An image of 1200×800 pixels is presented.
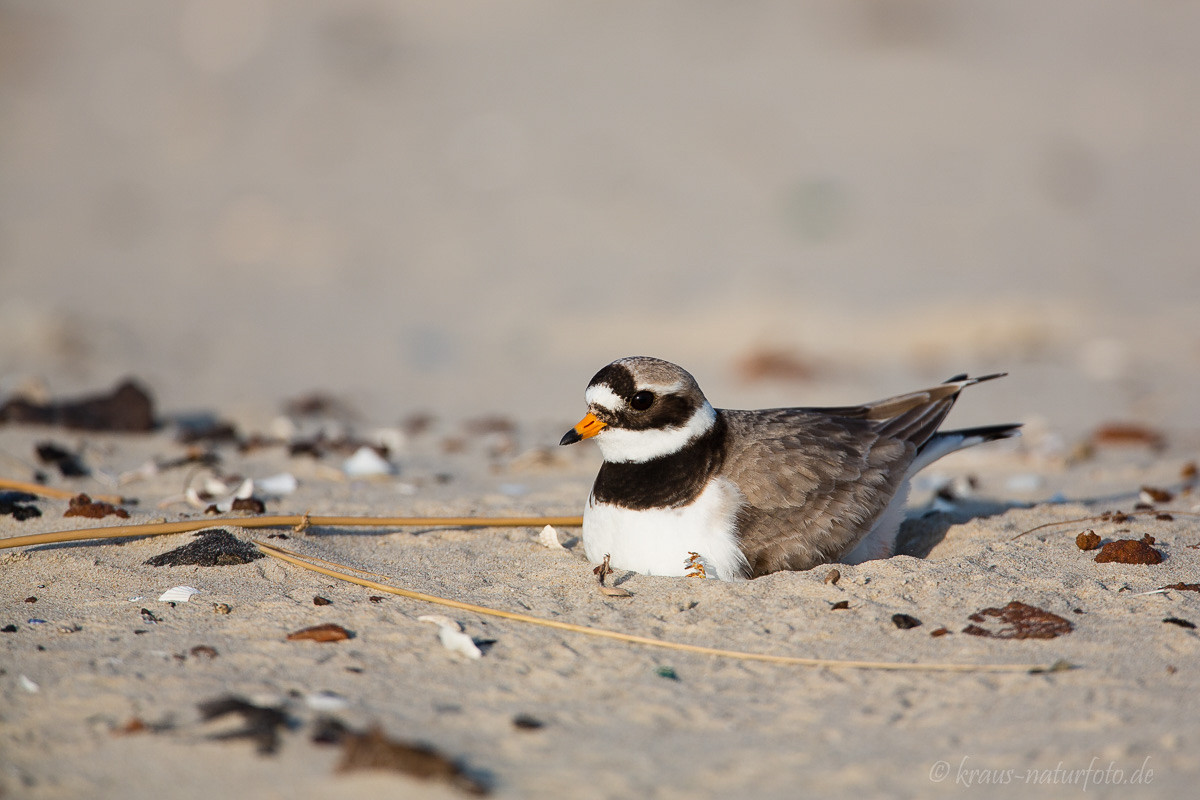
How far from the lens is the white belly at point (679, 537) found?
4.11 meters

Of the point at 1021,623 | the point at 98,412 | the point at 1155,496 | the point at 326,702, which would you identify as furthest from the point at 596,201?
the point at 326,702

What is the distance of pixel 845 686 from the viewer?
10.4 feet

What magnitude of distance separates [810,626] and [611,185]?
10.6m

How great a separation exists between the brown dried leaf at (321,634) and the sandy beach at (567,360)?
56 mm

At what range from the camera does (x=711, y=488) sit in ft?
13.9

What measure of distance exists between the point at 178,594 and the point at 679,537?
185cm

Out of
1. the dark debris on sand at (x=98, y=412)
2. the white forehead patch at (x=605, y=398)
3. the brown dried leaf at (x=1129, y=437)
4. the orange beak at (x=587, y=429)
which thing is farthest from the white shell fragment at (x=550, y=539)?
the brown dried leaf at (x=1129, y=437)

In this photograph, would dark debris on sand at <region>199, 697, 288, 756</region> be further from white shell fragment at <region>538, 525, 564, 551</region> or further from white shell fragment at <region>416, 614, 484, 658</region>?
white shell fragment at <region>538, 525, 564, 551</region>

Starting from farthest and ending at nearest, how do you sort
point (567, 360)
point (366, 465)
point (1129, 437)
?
1. point (567, 360)
2. point (1129, 437)
3. point (366, 465)

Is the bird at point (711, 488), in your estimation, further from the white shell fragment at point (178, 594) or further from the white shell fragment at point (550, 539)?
the white shell fragment at point (178, 594)

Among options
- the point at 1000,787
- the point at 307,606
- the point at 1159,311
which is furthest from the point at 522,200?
the point at 1000,787

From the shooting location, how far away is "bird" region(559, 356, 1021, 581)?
414 cm

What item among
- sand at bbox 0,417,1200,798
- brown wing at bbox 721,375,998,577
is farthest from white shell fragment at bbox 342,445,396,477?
brown wing at bbox 721,375,998,577

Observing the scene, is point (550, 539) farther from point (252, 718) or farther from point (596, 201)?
point (596, 201)
